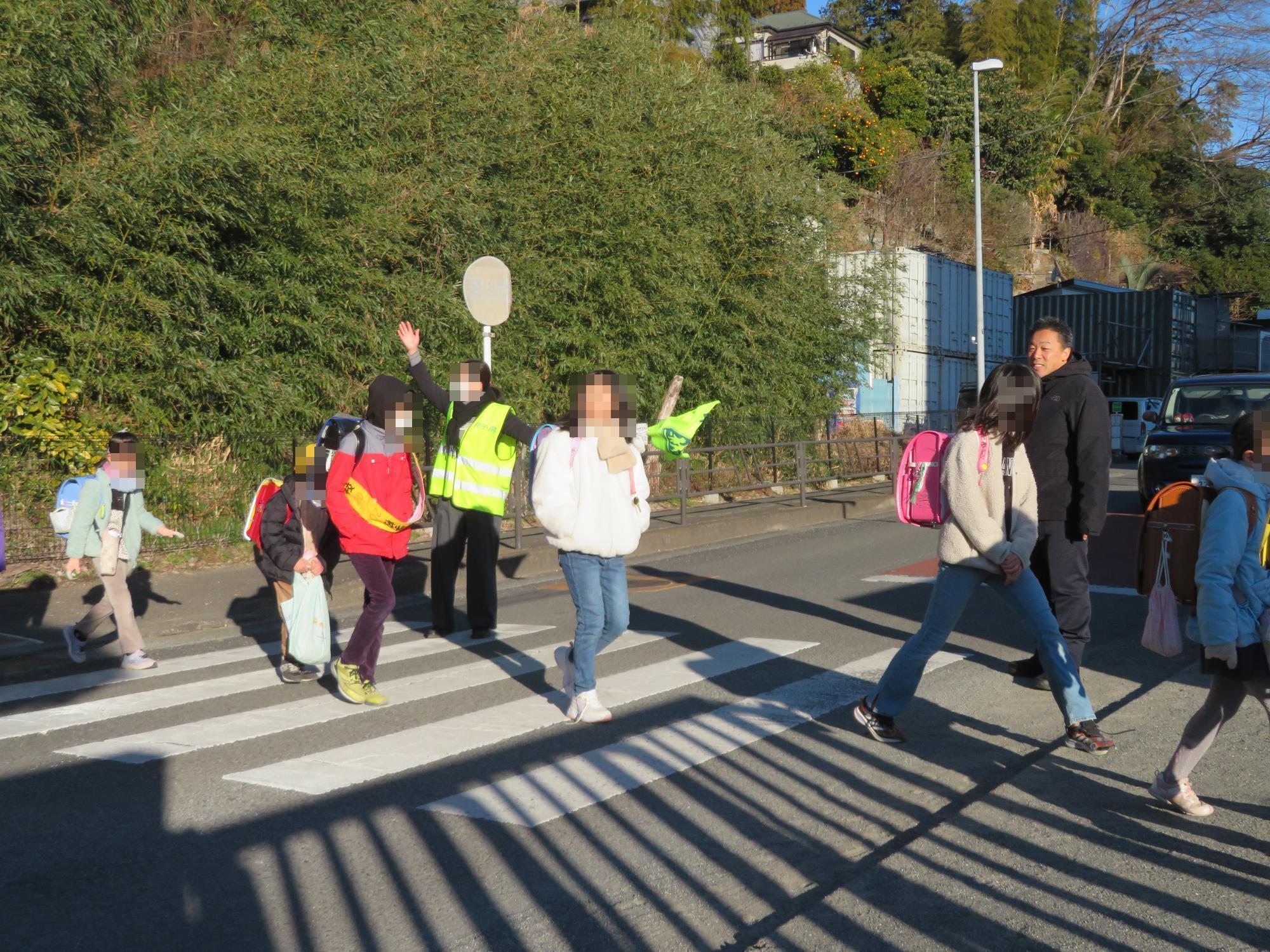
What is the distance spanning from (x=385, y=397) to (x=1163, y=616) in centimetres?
392

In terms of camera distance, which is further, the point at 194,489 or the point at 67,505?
the point at 194,489

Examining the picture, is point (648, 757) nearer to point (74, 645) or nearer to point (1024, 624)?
point (1024, 624)

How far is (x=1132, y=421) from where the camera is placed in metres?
37.5

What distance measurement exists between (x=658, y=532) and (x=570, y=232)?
4.55 meters

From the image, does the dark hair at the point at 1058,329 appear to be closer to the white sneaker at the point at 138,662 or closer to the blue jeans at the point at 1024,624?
the blue jeans at the point at 1024,624

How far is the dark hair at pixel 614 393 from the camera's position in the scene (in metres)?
5.78

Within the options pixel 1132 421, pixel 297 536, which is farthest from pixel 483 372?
pixel 1132 421

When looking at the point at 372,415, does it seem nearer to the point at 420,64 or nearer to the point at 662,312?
the point at 420,64

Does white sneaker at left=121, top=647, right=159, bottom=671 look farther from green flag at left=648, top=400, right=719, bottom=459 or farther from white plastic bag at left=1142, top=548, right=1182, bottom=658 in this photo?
white plastic bag at left=1142, top=548, right=1182, bottom=658

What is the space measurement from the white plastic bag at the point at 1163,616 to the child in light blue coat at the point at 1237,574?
251 mm

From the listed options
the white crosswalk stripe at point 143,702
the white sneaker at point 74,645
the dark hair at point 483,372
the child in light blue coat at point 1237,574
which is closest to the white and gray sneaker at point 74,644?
the white sneaker at point 74,645

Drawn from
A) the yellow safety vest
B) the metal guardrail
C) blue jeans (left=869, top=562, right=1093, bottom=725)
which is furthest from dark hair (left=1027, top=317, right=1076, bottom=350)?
the metal guardrail

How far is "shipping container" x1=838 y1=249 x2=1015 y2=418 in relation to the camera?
1286 inches

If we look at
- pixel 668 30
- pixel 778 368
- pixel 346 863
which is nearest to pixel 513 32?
pixel 778 368
